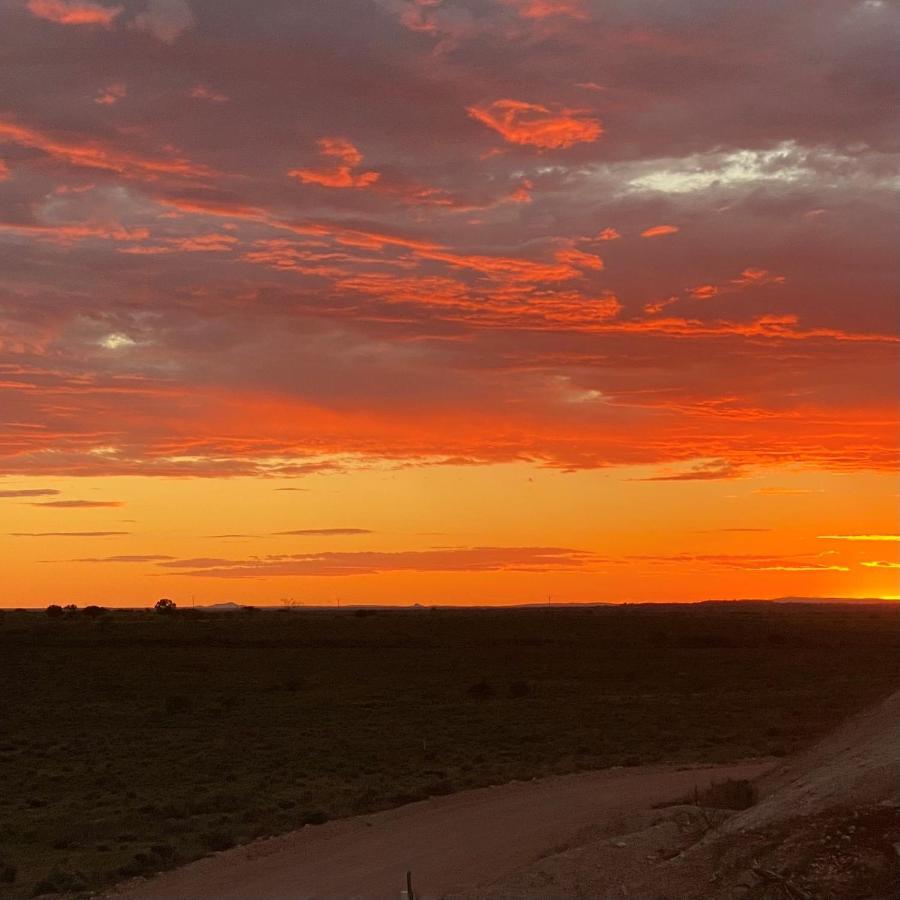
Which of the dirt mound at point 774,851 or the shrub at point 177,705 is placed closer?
the dirt mound at point 774,851

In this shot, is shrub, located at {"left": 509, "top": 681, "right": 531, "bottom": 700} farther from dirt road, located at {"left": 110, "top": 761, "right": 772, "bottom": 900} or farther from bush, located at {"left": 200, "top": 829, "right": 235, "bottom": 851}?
bush, located at {"left": 200, "top": 829, "right": 235, "bottom": 851}


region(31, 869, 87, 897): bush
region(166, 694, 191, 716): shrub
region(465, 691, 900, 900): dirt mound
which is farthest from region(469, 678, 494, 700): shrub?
region(465, 691, 900, 900): dirt mound

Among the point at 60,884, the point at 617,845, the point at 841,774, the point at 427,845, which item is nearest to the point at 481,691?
the point at 427,845

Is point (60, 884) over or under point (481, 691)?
over

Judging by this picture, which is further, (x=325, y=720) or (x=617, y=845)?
(x=325, y=720)

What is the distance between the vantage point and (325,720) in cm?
4497

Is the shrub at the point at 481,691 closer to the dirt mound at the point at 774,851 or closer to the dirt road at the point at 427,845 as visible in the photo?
the dirt road at the point at 427,845

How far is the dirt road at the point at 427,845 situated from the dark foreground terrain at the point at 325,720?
4.47ft

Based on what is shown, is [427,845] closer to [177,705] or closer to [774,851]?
[774,851]

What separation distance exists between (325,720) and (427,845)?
25.4m

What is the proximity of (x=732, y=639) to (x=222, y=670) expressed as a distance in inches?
1698

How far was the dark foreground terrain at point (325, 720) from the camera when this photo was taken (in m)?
25.5

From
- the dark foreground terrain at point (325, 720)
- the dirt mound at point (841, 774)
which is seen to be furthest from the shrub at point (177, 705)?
the dirt mound at point (841, 774)

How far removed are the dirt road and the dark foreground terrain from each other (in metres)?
1.36
